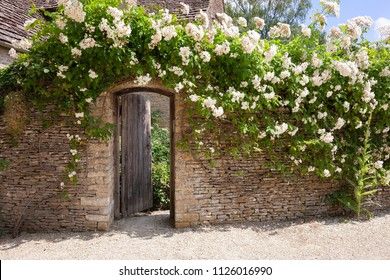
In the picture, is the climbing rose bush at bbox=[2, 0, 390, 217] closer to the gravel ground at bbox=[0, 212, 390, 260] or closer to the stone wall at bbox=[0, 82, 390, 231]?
the stone wall at bbox=[0, 82, 390, 231]

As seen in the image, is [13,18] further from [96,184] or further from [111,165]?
[96,184]

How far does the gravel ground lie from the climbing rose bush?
35.6 inches

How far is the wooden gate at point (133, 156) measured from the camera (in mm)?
6840

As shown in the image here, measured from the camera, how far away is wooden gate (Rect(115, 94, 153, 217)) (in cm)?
684

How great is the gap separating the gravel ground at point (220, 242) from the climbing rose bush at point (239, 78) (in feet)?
2.96

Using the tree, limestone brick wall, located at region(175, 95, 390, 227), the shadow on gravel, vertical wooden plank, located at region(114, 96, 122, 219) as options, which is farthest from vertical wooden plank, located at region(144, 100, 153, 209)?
the tree

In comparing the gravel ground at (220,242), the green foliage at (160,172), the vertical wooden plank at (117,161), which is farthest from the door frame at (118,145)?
the green foliage at (160,172)

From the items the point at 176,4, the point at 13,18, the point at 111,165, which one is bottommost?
the point at 111,165

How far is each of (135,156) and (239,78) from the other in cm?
278

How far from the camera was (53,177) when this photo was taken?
5.77m

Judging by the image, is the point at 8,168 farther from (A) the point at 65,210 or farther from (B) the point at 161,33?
(B) the point at 161,33

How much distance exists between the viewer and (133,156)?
7.20 metres

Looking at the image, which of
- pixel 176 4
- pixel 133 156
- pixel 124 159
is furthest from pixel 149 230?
pixel 176 4
